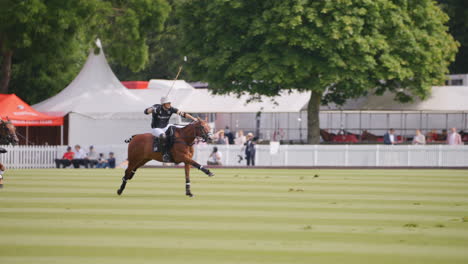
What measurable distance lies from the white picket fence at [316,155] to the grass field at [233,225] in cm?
1688

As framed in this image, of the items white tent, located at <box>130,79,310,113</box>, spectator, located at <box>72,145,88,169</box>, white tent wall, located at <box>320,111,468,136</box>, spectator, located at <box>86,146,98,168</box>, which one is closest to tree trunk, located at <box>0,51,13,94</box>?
white tent, located at <box>130,79,310,113</box>

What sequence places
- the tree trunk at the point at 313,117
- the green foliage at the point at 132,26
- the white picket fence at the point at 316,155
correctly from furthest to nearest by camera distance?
the green foliage at the point at 132,26
the tree trunk at the point at 313,117
the white picket fence at the point at 316,155

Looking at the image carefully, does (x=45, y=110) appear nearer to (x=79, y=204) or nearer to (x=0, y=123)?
(x=0, y=123)

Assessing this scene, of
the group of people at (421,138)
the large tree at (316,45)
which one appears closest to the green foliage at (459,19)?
the large tree at (316,45)

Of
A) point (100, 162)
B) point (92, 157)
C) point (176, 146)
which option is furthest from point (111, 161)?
point (176, 146)

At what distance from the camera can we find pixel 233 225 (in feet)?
38.9

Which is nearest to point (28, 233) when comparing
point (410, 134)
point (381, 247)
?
point (381, 247)

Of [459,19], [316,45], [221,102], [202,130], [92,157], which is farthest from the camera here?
[459,19]

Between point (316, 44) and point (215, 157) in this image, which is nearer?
point (215, 157)

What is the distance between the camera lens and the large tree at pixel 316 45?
124ft

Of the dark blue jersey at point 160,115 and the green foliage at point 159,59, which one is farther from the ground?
the green foliage at point 159,59

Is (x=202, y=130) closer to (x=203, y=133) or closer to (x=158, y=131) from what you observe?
(x=203, y=133)

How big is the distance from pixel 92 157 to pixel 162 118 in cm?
1926

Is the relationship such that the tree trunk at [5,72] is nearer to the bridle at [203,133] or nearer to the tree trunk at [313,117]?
the tree trunk at [313,117]
